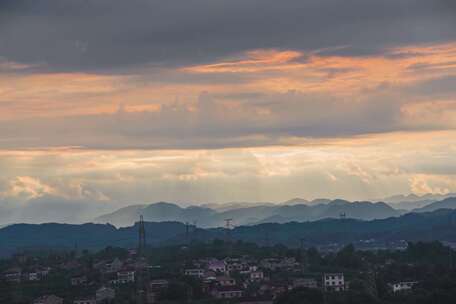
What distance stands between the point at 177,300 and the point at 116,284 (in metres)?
13.0

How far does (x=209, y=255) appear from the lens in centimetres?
7812

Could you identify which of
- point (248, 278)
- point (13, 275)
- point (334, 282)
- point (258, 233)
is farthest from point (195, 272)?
point (258, 233)

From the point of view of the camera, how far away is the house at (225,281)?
59.1 meters

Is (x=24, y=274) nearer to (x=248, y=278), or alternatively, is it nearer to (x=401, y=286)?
(x=248, y=278)

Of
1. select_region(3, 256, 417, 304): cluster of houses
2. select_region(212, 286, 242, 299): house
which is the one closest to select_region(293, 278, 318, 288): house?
select_region(3, 256, 417, 304): cluster of houses

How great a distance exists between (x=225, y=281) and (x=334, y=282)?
7306 millimetres

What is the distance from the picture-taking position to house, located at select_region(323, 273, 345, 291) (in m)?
53.6

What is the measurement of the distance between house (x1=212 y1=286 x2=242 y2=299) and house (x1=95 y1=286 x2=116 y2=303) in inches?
197

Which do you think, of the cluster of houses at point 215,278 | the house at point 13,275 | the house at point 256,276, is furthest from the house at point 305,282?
the house at point 13,275

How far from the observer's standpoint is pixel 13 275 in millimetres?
68438

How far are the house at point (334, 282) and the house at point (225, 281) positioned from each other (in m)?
5.87

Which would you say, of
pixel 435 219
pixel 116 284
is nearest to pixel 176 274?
pixel 116 284

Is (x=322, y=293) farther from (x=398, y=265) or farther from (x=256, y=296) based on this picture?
(x=398, y=265)

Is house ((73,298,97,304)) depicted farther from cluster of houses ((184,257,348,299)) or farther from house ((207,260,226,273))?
house ((207,260,226,273))
